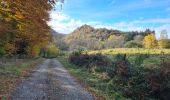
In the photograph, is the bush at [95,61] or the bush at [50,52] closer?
the bush at [95,61]

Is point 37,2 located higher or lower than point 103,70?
higher

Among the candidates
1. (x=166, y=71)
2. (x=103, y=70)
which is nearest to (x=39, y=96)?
(x=166, y=71)

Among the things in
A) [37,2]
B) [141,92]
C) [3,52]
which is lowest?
[141,92]

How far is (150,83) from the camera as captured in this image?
22875 mm

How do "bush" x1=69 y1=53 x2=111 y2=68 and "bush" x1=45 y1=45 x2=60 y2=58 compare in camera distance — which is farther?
"bush" x1=45 y1=45 x2=60 y2=58

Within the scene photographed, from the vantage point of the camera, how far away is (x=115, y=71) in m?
30.7

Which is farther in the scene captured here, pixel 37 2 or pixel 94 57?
pixel 94 57

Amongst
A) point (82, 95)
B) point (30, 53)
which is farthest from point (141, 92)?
point (30, 53)

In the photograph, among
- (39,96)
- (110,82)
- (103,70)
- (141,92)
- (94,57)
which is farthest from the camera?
(94,57)

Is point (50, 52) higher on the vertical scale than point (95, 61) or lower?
higher

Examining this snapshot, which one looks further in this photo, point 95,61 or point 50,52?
point 50,52

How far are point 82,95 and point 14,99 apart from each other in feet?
15.7

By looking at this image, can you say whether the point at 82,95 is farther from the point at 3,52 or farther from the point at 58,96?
the point at 3,52

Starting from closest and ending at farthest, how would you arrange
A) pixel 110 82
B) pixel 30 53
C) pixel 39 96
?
pixel 39 96
pixel 110 82
pixel 30 53
